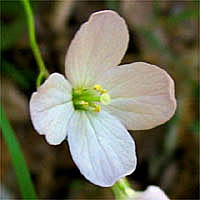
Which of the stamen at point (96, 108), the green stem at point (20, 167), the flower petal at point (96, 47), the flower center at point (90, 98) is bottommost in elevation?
the green stem at point (20, 167)

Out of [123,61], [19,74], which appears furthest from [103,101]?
[123,61]

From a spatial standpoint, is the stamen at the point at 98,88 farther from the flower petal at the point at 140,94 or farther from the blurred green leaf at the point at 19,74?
the blurred green leaf at the point at 19,74

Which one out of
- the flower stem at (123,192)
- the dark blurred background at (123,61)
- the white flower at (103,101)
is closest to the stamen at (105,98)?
the white flower at (103,101)

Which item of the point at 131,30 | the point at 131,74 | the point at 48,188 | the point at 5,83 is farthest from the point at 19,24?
the point at 131,74

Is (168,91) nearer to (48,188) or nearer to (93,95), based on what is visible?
(93,95)

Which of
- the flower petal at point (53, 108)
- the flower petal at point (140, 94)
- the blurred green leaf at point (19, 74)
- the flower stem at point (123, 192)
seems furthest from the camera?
the blurred green leaf at point (19, 74)

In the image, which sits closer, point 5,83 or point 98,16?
point 98,16

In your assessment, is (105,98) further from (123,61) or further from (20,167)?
(123,61)

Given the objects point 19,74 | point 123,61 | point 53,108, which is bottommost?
point 123,61
